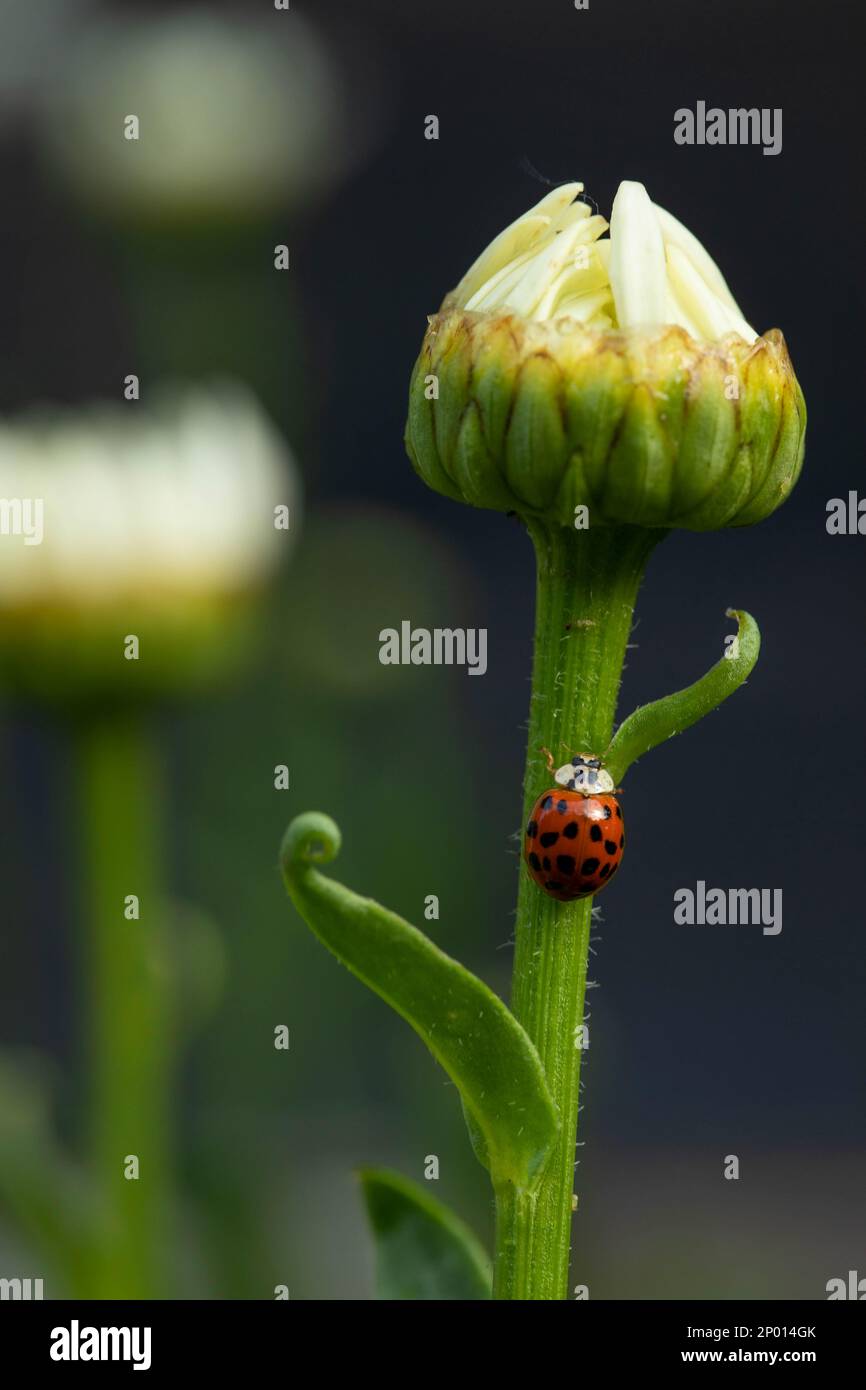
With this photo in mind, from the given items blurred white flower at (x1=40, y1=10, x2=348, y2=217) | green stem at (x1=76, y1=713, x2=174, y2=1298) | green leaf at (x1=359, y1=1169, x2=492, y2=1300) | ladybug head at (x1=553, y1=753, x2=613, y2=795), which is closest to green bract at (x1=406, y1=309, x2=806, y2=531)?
ladybug head at (x1=553, y1=753, x2=613, y2=795)

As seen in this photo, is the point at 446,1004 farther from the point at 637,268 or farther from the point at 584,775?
the point at 637,268

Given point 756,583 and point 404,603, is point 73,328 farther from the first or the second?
point 756,583

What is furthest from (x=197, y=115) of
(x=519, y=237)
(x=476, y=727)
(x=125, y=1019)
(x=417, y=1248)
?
(x=417, y=1248)

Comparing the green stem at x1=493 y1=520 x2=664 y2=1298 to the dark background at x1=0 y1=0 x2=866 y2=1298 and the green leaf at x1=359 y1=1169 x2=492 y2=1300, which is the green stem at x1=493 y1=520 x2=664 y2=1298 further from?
the dark background at x1=0 y1=0 x2=866 y2=1298

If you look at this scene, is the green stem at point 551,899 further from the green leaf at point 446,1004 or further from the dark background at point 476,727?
the dark background at point 476,727

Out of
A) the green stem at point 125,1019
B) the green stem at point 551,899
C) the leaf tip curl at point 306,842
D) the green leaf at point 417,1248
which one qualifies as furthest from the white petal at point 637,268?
the green stem at point 125,1019
